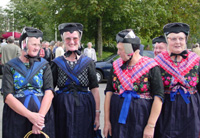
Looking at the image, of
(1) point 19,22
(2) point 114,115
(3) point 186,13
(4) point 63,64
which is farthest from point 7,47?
(1) point 19,22

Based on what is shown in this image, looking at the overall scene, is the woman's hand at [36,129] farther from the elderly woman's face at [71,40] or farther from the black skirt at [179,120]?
the black skirt at [179,120]

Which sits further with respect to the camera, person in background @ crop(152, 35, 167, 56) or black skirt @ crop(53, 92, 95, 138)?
person in background @ crop(152, 35, 167, 56)

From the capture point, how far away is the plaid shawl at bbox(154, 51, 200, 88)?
8.78 ft

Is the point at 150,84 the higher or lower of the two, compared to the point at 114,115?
higher

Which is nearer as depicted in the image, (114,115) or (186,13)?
(114,115)

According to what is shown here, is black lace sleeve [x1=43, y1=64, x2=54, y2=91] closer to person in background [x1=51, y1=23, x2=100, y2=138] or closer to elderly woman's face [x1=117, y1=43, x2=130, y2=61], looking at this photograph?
person in background [x1=51, y1=23, x2=100, y2=138]

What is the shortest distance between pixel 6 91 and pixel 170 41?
1.84m

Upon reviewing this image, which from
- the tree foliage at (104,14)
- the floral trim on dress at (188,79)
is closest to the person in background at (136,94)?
the floral trim on dress at (188,79)

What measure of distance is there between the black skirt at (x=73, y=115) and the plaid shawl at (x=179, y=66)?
0.97 meters

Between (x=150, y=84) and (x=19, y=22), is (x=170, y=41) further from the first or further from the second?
(x=19, y=22)

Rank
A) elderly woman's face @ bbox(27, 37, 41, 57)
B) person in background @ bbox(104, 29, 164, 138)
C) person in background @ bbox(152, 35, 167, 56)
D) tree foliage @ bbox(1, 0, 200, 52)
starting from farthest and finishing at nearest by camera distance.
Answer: tree foliage @ bbox(1, 0, 200, 52) < person in background @ bbox(152, 35, 167, 56) < elderly woman's face @ bbox(27, 37, 41, 57) < person in background @ bbox(104, 29, 164, 138)

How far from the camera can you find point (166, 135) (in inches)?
105

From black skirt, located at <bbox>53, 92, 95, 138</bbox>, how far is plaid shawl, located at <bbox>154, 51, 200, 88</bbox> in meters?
0.97

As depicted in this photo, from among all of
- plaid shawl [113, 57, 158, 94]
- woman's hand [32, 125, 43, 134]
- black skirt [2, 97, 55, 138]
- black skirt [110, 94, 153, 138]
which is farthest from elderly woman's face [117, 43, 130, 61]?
woman's hand [32, 125, 43, 134]
